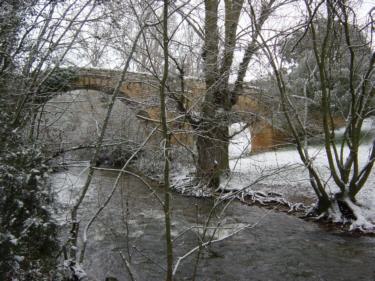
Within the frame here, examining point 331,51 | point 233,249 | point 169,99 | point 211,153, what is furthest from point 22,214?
point 331,51

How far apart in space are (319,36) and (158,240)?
6.01 metres

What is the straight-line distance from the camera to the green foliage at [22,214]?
355cm

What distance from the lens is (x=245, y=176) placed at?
41.1 feet

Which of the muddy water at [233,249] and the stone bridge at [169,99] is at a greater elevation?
the stone bridge at [169,99]

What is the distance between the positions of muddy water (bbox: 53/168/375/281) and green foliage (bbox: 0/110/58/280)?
0.97 metres

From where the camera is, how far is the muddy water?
6.53 metres

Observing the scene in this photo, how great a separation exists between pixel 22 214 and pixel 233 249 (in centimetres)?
477

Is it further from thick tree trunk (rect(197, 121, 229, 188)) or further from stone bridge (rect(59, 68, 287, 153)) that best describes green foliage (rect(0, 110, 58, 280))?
thick tree trunk (rect(197, 121, 229, 188))

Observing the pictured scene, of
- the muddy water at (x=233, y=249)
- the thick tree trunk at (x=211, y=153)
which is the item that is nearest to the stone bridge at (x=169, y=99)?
the thick tree trunk at (x=211, y=153)

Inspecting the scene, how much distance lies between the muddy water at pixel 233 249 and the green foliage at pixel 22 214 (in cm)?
Result: 97

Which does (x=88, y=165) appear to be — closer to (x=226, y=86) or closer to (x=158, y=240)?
(x=158, y=240)

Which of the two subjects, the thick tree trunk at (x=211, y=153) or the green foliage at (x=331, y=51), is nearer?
the green foliage at (x=331, y=51)

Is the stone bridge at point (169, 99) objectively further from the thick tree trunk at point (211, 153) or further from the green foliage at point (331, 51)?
the green foliage at point (331, 51)

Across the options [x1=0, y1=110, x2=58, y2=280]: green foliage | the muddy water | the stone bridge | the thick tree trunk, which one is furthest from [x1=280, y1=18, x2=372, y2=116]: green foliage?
[x1=0, y1=110, x2=58, y2=280]: green foliage
